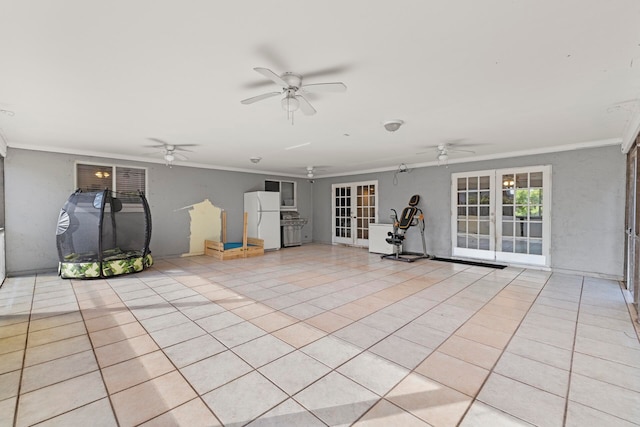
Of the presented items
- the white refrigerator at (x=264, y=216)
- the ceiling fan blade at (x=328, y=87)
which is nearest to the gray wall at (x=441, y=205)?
the white refrigerator at (x=264, y=216)

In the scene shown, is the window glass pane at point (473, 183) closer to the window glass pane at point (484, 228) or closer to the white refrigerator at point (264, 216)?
the window glass pane at point (484, 228)

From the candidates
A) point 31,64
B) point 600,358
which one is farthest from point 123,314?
point 600,358

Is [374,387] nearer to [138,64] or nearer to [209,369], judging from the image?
[209,369]

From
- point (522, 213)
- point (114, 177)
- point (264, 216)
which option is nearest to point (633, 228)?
point (522, 213)

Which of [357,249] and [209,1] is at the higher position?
[209,1]

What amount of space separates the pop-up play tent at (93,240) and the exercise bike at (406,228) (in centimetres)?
529

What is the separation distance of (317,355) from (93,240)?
499 centimetres

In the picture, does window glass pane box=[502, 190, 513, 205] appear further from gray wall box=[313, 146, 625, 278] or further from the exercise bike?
the exercise bike

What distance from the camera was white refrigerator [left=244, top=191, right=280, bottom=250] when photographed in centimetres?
766

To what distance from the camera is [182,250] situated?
6840 millimetres

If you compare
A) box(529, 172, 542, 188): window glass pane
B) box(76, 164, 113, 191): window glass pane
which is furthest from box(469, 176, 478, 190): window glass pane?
box(76, 164, 113, 191): window glass pane

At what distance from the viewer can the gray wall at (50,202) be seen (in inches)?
193

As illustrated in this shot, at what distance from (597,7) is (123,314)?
472 centimetres

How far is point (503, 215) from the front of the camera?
575 cm
